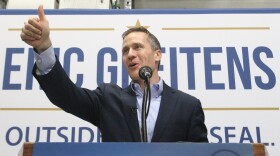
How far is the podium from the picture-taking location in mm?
609

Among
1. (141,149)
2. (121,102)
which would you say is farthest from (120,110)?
(141,149)

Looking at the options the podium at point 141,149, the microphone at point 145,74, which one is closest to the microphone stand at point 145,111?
the microphone at point 145,74

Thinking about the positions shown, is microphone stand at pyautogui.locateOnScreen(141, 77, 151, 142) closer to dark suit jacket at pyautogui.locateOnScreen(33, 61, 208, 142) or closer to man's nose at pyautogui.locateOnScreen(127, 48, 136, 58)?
dark suit jacket at pyautogui.locateOnScreen(33, 61, 208, 142)

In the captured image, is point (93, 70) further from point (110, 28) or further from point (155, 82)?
point (155, 82)

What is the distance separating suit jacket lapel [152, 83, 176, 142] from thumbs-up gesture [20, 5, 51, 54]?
39 cm

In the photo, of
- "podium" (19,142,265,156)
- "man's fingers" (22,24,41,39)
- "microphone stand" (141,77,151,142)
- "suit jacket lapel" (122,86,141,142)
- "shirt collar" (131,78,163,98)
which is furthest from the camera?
"shirt collar" (131,78,163,98)

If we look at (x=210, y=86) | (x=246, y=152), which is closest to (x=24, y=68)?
(x=210, y=86)

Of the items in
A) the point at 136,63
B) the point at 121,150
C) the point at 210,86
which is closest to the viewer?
the point at 121,150

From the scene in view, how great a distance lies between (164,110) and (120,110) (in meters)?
0.14

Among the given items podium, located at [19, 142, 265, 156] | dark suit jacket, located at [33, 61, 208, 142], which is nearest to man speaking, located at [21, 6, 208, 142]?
dark suit jacket, located at [33, 61, 208, 142]

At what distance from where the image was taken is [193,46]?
1.87m

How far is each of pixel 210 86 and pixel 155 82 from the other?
631 mm

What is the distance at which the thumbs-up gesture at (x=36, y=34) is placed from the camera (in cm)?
88

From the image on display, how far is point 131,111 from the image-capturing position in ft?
3.39
